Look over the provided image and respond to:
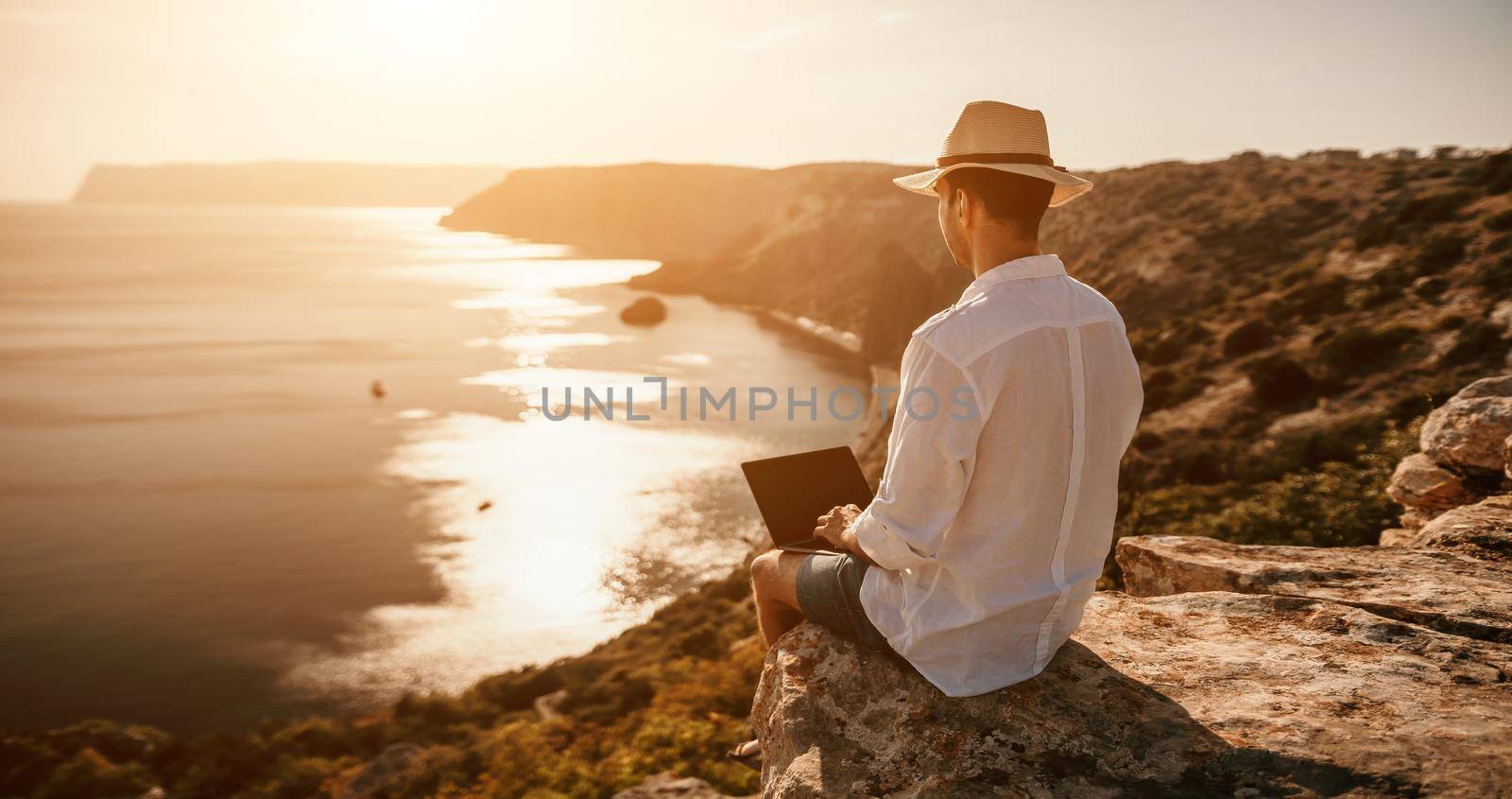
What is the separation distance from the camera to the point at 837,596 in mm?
3445

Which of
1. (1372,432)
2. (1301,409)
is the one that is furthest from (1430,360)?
(1372,432)

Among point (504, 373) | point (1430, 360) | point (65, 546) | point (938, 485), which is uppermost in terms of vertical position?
point (938, 485)

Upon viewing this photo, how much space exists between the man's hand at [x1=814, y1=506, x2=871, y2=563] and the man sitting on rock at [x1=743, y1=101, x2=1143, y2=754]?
12 centimetres

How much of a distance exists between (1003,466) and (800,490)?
1.44m

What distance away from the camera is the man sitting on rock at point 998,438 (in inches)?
104

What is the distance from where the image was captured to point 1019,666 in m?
3.19

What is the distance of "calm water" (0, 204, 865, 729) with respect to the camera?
1244 inches

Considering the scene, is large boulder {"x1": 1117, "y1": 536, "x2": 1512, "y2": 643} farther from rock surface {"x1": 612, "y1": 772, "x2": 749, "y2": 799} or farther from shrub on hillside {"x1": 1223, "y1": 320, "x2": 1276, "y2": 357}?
shrub on hillside {"x1": 1223, "y1": 320, "x2": 1276, "y2": 357}

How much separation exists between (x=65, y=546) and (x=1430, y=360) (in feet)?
198

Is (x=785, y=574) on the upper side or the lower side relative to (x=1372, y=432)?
upper

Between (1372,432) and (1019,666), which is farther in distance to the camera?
(1372,432)

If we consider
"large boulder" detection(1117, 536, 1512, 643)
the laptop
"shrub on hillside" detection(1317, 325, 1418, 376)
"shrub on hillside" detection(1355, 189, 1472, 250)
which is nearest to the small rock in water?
"shrub on hillside" detection(1355, 189, 1472, 250)

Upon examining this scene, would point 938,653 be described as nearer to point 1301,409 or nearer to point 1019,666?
point 1019,666

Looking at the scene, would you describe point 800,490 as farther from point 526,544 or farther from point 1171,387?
point 526,544
